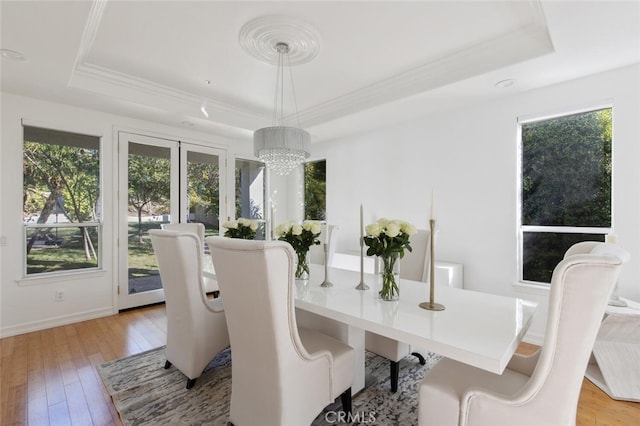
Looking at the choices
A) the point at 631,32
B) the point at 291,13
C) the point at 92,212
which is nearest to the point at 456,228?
the point at 631,32

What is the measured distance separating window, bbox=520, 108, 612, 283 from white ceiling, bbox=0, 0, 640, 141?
0.48 m

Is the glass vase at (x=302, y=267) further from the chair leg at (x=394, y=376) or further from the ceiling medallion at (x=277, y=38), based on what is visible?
the ceiling medallion at (x=277, y=38)

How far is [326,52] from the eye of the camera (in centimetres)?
260

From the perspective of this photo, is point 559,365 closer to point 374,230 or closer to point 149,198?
point 374,230

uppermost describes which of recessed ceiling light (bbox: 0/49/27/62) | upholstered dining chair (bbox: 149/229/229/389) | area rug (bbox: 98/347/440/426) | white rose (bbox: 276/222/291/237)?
recessed ceiling light (bbox: 0/49/27/62)

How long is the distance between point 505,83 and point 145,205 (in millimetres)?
4322

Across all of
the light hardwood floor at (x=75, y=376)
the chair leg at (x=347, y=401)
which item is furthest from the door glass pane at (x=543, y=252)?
the chair leg at (x=347, y=401)

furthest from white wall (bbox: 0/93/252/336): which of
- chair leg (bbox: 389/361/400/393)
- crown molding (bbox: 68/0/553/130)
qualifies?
chair leg (bbox: 389/361/400/393)

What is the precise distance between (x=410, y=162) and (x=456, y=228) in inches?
40.4

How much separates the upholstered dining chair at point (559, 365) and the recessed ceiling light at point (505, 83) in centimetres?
223

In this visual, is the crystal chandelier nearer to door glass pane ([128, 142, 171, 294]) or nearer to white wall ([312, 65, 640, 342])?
white wall ([312, 65, 640, 342])

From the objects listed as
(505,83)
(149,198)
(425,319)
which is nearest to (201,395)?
(425,319)

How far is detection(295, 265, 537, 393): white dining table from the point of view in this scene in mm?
1140

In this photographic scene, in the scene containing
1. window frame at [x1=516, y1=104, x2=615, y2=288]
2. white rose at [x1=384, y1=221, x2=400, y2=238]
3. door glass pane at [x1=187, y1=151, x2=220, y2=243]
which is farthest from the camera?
door glass pane at [x1=187, y1=151, x2=220, y2=243]
